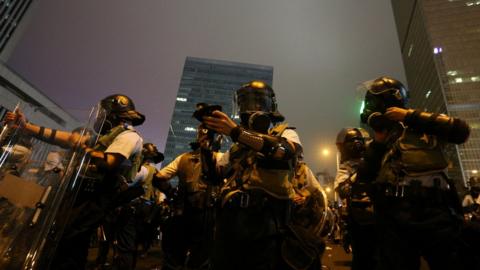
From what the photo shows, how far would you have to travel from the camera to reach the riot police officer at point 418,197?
1.84m

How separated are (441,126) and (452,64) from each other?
95.0 m

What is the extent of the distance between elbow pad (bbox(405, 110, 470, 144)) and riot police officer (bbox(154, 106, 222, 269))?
2245 mm

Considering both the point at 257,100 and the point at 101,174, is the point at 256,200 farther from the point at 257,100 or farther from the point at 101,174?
the point at 101,174

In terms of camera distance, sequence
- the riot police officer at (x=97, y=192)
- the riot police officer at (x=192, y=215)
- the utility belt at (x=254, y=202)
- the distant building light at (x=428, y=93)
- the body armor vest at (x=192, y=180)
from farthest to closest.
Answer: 1. the distant building light at (x=428, y=93)
2. the body armor vest at (x=192, y=180)
3. the riot police officer at (x=192, y=215)
4. the riot police officer at (x=97, y=192)
5. the utility belt at (x=254, y=202)

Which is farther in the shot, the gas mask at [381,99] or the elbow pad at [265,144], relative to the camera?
the gas mask at [381,99]

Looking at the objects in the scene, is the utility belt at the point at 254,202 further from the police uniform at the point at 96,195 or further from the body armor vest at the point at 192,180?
the body armor vest at the point at 192,180

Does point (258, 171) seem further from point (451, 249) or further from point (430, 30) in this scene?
point (430, 30)

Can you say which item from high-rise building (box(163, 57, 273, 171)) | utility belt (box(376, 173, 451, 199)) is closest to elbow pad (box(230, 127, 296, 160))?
utility belt (box(376, 173, 451, 199))

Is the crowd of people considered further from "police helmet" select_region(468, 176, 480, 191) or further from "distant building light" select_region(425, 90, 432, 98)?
"distant building light" select_region(425, 90, 432, 98)

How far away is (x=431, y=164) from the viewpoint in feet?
6.82

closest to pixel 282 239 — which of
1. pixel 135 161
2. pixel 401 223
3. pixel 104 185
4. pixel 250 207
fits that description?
pixel 250 207

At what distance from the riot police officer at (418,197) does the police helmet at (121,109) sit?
11.0 ft

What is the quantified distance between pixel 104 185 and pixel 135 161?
2.08 ft

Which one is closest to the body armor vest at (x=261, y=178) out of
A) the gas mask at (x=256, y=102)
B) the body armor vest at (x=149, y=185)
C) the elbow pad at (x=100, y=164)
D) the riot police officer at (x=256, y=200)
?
the riot police officer at (x=256, y=200)
